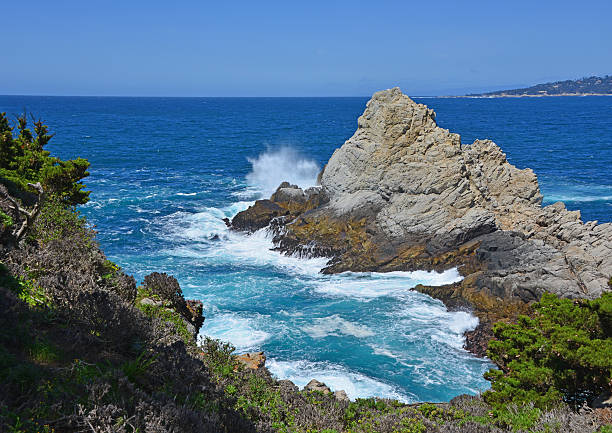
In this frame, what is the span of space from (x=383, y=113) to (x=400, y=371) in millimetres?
23713

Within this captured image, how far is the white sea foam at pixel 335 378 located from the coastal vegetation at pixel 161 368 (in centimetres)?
679

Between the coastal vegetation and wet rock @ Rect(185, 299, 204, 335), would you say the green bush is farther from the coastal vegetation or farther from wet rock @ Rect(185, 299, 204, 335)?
wet rock @ Rect(185, 299, 204, 335)

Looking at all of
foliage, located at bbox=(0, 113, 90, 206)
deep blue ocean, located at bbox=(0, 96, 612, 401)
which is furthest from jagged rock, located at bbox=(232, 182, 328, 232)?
foliage, located at bbox=(0, 113, 90, 206)

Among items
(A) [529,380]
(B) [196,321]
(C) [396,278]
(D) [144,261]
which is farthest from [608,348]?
(D) [144,261]

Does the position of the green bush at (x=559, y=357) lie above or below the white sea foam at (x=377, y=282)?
above

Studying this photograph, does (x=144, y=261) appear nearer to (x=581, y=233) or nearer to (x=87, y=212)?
(x=87, y=212)

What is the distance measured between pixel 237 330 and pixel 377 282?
9.99m

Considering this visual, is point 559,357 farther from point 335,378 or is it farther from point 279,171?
point 279,171

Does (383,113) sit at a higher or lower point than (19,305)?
higher

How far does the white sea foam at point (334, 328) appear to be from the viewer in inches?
898

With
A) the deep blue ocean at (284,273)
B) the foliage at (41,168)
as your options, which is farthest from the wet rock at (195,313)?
the foliage at (41,168)

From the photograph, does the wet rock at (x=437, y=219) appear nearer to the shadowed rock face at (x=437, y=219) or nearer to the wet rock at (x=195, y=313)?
the shadowed rock face at (x=437, y=219)

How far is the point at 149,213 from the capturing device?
43188mm

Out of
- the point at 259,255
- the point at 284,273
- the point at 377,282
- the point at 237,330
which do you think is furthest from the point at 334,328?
the point at 259,255
